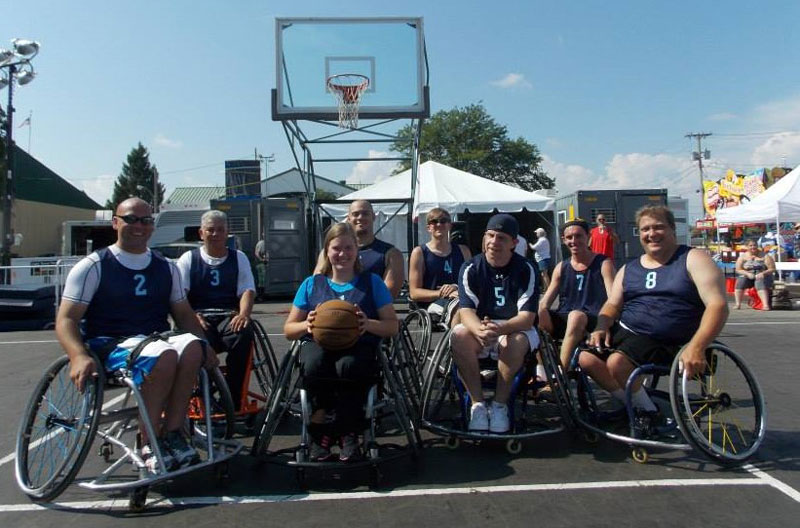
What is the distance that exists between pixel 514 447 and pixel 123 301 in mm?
2610

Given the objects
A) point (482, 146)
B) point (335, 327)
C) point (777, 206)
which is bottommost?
point (335, 327)

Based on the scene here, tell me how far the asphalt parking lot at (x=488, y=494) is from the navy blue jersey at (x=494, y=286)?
939mm

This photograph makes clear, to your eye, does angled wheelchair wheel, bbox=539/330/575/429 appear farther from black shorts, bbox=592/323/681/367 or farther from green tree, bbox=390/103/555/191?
green tree, bbox=390/103/555/191

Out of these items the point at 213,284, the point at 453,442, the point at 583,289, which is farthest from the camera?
the point at 583,289

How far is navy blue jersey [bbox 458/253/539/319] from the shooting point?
14.6 ft

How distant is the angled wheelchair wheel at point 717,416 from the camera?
3670 mm

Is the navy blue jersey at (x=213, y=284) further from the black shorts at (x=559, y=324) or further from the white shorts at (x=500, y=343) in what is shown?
the black shorts at (x=559, y=324)

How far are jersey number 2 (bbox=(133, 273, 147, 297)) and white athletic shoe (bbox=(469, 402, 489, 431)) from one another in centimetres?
220

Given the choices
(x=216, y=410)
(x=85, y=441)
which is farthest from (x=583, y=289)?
(x=85, y=441)

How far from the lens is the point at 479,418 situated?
4125 mm

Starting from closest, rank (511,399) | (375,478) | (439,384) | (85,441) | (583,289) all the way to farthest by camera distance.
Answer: (85,441), (375,478), (511,399), (583,289), (439,384)

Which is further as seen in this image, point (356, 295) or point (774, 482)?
point (356, 295)

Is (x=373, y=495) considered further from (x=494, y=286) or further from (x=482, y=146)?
(x=482, y=146)

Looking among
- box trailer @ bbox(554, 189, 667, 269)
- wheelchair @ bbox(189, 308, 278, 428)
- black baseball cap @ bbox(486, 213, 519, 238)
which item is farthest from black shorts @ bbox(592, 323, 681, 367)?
box trailer @ bbox(554, 189, 667, 269)
